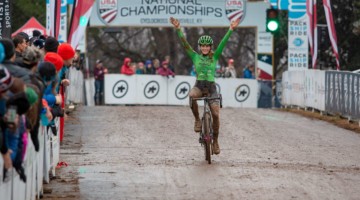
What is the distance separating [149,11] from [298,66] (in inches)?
284

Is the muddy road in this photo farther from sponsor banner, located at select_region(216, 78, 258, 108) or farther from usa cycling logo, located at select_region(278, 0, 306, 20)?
sponsor banner, located at select_region(216, 78, 258, 108)

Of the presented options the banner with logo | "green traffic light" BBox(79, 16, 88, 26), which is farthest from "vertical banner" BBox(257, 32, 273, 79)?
"green traffic light" BBox(79, 16, 88, 26)

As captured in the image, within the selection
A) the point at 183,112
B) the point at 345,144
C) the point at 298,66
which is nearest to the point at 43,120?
the point at 345,144

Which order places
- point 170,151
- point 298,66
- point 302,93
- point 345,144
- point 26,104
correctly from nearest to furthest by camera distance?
point 26,104 → point 170,151 → point 345,144 → point 302,93 → point 298,66

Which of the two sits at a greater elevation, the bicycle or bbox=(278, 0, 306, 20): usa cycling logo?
bbox=(278, 0, 306, 20): usa cycling logo

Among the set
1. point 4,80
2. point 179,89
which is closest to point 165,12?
point 179,89

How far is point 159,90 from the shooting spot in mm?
41969

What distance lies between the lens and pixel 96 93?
4341 cm

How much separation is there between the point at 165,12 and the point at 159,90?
3.53 meters

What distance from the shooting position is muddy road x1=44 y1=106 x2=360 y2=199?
14.3 metres

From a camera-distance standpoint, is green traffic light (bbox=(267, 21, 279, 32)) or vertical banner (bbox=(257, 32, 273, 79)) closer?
green traffic light (bbox=(267, 21, 279, 32))

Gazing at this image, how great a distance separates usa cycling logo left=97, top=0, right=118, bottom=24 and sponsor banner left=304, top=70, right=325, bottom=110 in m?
11.8

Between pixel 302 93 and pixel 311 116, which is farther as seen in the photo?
pixel 302 93

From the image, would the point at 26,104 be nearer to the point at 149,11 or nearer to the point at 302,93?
the point at 302,93
